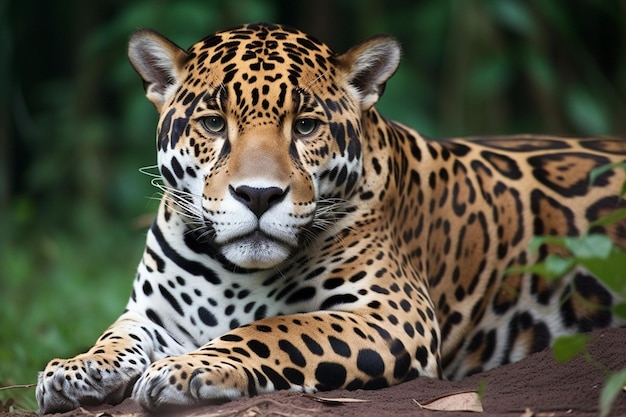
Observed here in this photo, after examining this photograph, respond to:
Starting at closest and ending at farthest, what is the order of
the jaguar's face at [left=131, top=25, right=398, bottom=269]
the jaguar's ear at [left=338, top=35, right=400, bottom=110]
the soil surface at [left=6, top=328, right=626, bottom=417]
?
the soil surface at [left=6, top=328, right=626, bottom=417]
the jaguar's face at [left=131, top=25, right=398, bottom=269]
the jaguar's ear at [left=338, top=35, right=400, bottom=110]

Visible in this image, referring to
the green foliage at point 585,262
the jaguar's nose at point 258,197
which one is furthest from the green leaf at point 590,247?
the jaguar's nose at point 258,197

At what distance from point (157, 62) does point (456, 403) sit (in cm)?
235

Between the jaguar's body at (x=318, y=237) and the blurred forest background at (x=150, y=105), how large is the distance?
460cm

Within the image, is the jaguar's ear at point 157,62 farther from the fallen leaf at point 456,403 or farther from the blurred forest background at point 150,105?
the blurred forest background at point 150,105

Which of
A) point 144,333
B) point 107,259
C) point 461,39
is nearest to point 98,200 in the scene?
point 107,259

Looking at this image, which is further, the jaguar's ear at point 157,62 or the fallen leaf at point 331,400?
the jaguar's ear at point 157,62

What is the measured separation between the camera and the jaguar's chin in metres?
4.86

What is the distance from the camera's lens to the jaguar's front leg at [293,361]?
447 centimetres

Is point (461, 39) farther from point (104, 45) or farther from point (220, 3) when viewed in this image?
point (104, 45)

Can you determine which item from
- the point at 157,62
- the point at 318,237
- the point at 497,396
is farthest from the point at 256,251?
the point at 157,62

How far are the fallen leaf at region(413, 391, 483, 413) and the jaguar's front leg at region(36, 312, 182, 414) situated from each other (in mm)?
1404

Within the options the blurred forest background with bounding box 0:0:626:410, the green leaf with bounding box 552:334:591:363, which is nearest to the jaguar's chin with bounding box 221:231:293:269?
the green leaf with bounding box 552:334:591:363

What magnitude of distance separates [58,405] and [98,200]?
307 inches

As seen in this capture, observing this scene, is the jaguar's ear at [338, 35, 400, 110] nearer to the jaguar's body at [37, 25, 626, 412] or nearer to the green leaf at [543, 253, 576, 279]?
the jaguar's body at [37, 25, 626, 412]
